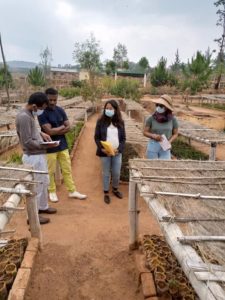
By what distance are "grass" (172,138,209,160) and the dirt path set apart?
4009mm

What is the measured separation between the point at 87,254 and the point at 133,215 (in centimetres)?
68

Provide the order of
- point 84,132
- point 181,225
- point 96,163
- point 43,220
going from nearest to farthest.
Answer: point 181,225 < point 43,220 < point 96,163 < point 84,132

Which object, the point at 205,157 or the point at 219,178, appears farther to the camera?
the point at 205,157

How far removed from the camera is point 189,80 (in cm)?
2820

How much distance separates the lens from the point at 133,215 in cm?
351

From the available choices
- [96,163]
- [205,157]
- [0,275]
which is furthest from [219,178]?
[205,157]

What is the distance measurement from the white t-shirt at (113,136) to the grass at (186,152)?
172 inches

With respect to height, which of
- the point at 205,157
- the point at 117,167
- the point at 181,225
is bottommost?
the point at 205,157

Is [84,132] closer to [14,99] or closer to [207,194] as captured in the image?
[207,194]

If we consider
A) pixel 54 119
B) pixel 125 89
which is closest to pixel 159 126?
pixel 54 119

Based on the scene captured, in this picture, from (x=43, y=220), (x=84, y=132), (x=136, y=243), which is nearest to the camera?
(x=136, y=243)

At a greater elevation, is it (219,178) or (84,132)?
(219,178)

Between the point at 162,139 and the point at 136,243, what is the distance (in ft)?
4.95

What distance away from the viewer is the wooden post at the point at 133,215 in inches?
135
